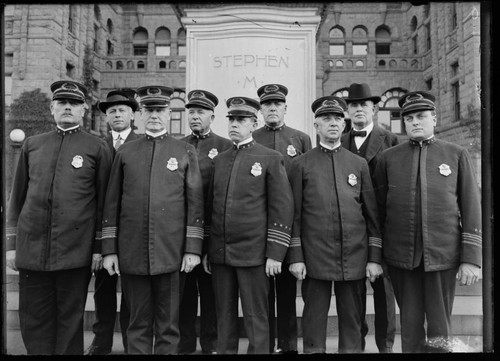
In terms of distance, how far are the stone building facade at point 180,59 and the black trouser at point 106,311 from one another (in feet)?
5.06

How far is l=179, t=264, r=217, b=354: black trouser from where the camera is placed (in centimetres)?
400

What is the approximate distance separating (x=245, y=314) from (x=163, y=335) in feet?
2.16

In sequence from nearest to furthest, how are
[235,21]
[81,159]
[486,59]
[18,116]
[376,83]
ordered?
1. [486,59]
2. [81,159]
3. [18,116]
4. [235,21]
5. [376,83]

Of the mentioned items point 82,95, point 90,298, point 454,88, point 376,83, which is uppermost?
point 376,83

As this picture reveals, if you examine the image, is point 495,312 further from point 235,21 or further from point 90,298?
point 235,21

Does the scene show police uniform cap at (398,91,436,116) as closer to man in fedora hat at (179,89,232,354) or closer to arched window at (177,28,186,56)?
man in fedora hat at (179,89,232,354)

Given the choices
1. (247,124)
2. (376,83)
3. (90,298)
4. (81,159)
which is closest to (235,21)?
(247,124)

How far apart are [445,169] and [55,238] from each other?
3171 mm

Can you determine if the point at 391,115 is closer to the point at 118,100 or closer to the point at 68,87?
the point at 118,100

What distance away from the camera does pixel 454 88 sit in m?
5.37

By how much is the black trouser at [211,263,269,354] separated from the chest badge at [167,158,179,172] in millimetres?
889

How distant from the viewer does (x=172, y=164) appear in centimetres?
370

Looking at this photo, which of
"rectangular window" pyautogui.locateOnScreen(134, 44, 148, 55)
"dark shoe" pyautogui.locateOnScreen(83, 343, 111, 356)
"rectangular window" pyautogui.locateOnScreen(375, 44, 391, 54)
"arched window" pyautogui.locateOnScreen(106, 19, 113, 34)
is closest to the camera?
"dark shoe" pyautogui.locateOnScreen(83, 343, 111, 356)

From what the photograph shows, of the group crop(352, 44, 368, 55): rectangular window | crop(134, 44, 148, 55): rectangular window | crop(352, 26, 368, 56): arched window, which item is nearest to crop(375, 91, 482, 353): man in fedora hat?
crop(352, 26, 368, 56): arched window
